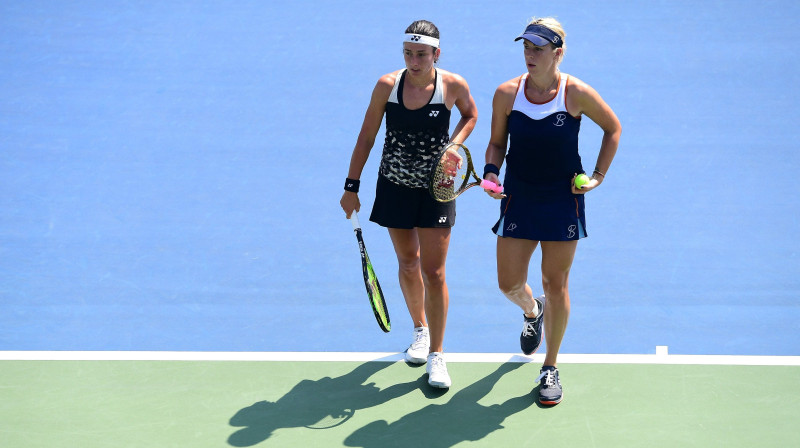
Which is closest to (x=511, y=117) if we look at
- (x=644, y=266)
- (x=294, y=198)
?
(x=644, y=266)

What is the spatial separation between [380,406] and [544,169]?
1550 mm

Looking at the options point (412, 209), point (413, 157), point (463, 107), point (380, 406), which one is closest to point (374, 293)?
point (412, 209)

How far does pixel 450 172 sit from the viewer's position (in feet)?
15.6

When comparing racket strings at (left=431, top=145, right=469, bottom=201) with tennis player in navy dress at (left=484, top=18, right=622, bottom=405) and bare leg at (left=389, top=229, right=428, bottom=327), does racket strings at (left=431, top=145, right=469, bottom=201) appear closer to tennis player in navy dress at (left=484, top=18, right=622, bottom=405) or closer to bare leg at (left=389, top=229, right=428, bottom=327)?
tennis player in navy dress at (left=484, top=18, right=622, bottom=405)

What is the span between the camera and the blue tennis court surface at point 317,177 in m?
6.14

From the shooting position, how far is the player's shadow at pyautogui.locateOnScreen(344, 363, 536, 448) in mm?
4582

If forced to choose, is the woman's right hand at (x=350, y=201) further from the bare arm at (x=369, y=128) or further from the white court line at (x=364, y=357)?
the white court line at (x=364, y=357)

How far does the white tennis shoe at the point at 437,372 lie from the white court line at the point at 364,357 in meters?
0.31

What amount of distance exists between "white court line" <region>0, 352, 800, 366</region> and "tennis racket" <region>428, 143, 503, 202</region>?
1169 mm

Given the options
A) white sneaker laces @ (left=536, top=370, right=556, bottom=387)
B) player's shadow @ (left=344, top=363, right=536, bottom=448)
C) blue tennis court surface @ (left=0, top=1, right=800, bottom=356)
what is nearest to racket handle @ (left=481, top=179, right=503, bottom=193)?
white sneaker laces @ (left=536, top=370, right=556, bottom=387)

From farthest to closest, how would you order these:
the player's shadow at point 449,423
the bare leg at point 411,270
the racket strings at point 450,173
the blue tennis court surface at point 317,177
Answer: the blue tennis court surface at point 317,177, the bare leg at point 411,270, the racket strings at point 450,173, the player's shadow at point 449,423

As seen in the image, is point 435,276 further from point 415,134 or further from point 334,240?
point 334,240

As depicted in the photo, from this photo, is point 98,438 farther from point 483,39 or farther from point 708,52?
point 708,52

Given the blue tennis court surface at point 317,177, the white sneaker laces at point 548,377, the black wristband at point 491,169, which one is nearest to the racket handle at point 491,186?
the black wristband at point 491,169
